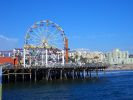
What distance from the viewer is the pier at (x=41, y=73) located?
7600cm

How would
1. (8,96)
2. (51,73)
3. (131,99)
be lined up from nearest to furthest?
(131,99) → (8,96) → (51,73)

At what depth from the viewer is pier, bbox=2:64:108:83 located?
76000 millimetres

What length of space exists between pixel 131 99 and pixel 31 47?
47.9 metres

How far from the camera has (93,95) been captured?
52375 mm

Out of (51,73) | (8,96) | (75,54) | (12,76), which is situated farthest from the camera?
(75,54)

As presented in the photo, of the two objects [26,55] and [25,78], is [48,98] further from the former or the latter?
[26,55]

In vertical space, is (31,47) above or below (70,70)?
above

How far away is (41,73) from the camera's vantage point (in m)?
84.6

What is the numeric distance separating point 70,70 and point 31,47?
1107 cm

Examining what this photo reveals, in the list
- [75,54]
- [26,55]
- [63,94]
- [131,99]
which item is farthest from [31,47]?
[75,54]

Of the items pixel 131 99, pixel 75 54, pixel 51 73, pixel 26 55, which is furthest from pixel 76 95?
pixel 75 54

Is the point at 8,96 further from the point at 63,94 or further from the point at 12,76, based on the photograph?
the point at 12,76

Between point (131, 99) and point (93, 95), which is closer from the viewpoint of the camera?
point (131, 99)

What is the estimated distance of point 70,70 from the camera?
89438mm
